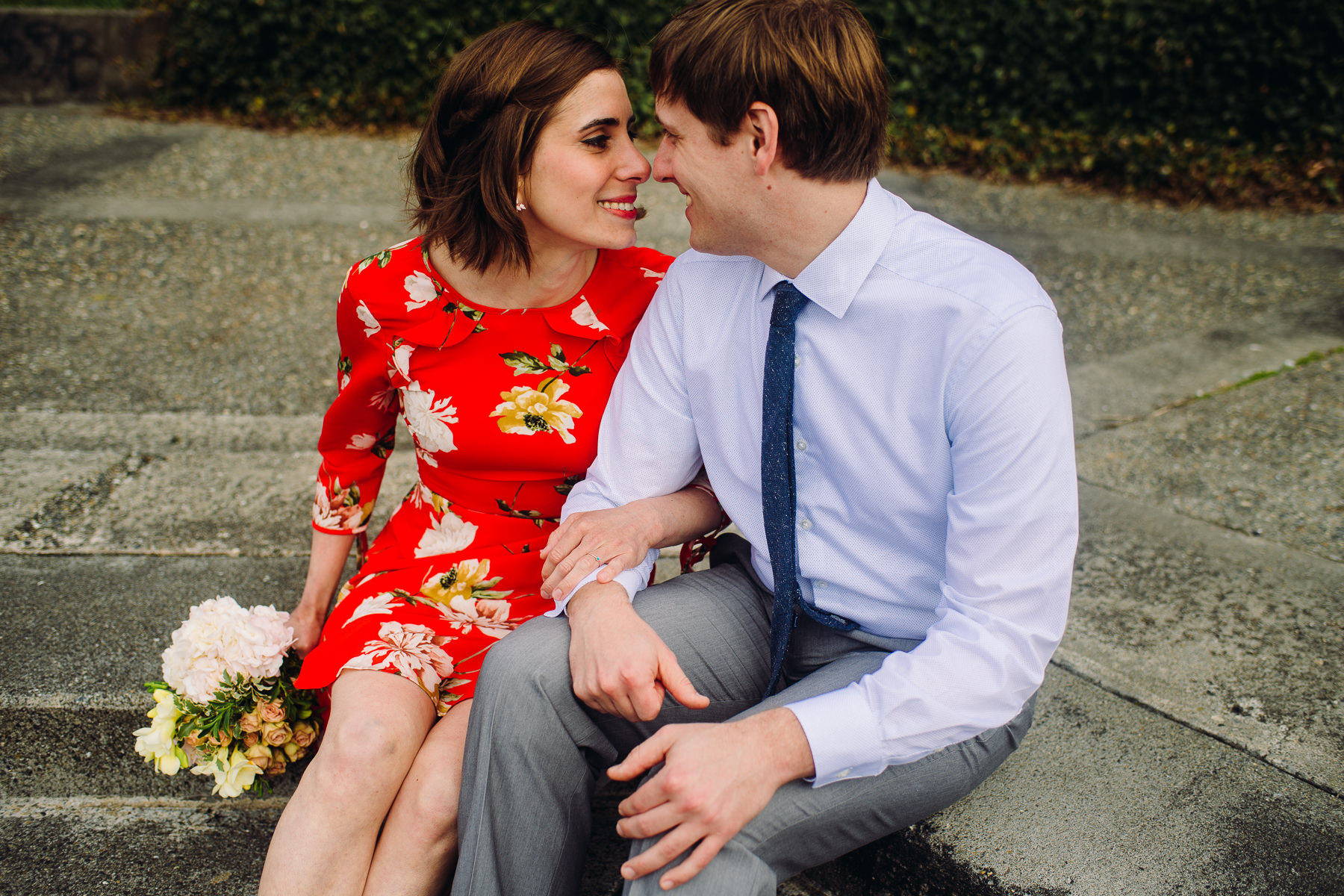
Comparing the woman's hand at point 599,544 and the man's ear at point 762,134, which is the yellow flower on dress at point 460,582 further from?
the man's ear at point 762,134

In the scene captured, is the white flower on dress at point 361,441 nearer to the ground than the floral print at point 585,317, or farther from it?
nearer to the ground

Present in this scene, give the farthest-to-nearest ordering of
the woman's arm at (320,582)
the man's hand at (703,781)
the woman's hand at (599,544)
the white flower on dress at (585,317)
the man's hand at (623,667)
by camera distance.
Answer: the woman's arm at (320,582) → the white flower on dress at (585,317) → the woman's hand at (599,544) → the man's hand at (623,667) → the man's hand at (703,781)

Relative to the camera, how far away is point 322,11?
22.0 ft

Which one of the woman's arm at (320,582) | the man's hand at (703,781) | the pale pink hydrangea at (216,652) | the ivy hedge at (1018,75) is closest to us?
the man's hand at (703,781)

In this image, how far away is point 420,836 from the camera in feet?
5.52

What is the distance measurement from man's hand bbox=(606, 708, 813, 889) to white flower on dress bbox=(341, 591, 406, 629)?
0.76 m

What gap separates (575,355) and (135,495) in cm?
178

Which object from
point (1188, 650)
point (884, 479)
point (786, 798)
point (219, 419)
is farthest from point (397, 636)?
point (219, 419)

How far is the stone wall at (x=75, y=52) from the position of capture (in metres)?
7.04

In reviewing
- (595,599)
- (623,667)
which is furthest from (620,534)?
(623,667)

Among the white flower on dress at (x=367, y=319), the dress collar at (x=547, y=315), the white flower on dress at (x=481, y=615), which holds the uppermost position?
the dress collar at (x=547, y=315)

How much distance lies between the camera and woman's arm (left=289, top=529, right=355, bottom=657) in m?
2.20

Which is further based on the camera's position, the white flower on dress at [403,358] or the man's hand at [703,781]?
the white flower on dress at [403,358]

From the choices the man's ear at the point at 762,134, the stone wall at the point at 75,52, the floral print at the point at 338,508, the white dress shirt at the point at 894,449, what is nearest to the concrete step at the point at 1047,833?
the white dress shirt at the point at 894,449
